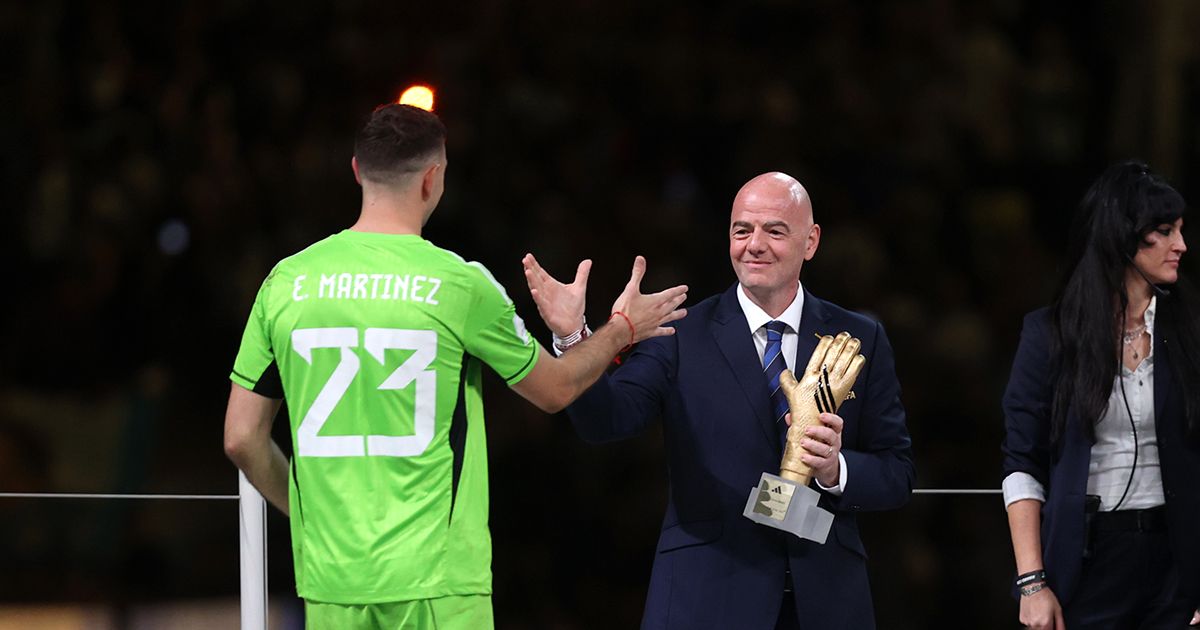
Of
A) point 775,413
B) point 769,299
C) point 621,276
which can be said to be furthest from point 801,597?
point 621,276

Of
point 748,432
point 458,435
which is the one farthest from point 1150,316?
point 458,435

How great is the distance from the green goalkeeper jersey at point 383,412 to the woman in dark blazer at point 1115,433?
3.51 feet

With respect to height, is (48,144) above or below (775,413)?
above

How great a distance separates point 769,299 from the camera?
285 cm

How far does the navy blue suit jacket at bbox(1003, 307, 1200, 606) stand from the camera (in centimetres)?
269

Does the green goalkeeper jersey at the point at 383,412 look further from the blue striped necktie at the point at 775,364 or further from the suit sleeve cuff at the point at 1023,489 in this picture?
the suit sleeve cuff at the point at 1023,489

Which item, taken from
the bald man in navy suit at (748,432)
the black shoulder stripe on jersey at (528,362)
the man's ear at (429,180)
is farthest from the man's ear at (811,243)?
the man's ear at (429,180)

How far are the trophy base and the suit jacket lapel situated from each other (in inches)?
6.5

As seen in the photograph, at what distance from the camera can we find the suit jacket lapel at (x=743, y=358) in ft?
9.04

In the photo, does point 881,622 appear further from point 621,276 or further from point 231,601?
point 621,276

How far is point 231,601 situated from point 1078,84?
4917 mm

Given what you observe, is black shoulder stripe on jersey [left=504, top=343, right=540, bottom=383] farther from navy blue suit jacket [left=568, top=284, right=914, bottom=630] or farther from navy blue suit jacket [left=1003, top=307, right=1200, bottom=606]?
navy blue suit jacket [left=1003, top=307, right=1200, bottom=606]

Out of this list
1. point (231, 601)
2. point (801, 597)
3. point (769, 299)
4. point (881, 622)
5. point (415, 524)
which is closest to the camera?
point (415, 524)

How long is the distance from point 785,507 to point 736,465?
0.63ft
